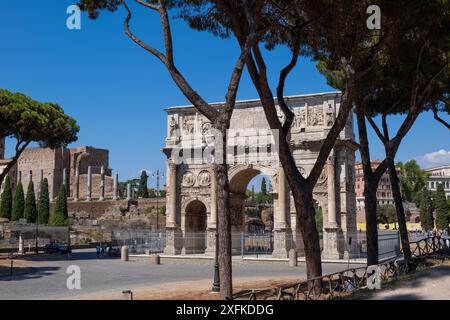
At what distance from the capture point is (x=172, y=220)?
94.5 ft

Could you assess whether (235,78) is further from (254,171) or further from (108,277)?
(254,171)

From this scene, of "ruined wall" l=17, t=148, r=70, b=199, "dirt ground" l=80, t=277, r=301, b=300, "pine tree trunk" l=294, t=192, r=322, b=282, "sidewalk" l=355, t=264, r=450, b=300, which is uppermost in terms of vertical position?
"ruined wall" l=17, t=148, r=70, b=199

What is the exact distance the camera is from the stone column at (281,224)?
25453 mm

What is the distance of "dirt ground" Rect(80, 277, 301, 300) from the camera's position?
12.4 meters

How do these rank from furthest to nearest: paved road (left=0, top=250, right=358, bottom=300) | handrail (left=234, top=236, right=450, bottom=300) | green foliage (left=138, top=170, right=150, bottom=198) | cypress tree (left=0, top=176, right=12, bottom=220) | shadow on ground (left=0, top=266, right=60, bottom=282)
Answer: green foliage (left=138, top=170, right=150, bottom=198) < cypress tree (left=0, top=176, right=12, bottom=220) < shadow on ground (left=0, top=266, right=60, bottom=282) < paved road (left=0, top=250, right=358, bottom=300) < handrail (left=234, top=236, right=450, bottom=300)

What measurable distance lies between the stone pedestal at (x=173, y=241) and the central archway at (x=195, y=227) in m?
0.39

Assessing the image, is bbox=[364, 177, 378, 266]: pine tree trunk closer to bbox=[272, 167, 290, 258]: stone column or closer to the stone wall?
bbox=[272, 167, 290, 258]: stone column

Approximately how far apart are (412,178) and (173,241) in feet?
191

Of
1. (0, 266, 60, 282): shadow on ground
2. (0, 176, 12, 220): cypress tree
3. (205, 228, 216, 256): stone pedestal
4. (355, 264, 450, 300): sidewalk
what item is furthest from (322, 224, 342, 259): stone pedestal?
(0, 176, 12, 220): cypress tree

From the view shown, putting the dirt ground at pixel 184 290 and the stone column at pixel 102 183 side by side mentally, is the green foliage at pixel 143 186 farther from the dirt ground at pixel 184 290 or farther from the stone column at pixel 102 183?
the dirt ground at pixel 184 290

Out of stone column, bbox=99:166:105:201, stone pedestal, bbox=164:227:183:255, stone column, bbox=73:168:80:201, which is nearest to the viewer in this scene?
stone pedestal, bbox=164:227:183:255

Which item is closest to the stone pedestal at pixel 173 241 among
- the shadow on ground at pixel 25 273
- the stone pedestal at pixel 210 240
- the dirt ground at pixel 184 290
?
the stone pedestal at pixel 210 240

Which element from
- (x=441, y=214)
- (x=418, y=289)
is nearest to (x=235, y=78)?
(x=418, y=289)

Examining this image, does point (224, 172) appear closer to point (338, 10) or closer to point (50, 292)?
point (338, 10)
